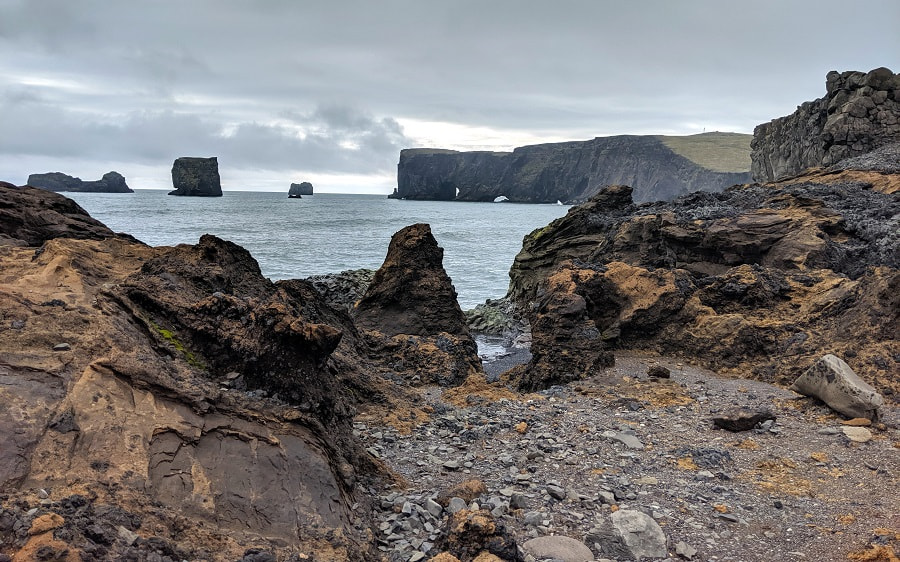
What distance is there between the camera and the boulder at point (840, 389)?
337 inches

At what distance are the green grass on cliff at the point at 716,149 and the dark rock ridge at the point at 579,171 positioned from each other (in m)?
2.36

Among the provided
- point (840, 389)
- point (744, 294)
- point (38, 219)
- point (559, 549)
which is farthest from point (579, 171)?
point (559, 549)

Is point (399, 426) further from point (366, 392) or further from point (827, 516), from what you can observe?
point (827, 516)

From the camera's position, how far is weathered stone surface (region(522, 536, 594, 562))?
201 inches

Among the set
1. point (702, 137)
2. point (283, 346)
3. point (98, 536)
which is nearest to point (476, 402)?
point (283, 346)

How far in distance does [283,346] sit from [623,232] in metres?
15.1

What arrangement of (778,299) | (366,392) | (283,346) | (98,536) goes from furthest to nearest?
(778,299) → (366,392) → (283,346) → (98,536)

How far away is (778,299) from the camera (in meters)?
13.5

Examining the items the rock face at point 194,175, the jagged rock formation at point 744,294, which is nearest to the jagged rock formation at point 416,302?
the jagged rock formation at point 744,294

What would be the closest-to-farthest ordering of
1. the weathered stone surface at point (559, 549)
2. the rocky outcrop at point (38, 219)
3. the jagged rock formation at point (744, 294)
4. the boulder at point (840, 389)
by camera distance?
the weathered stone surface at point (559, 549), the boulder at point (840, 389), the rocky outcrop at point (38, 219), the jagged rock formation at point (744, 294)

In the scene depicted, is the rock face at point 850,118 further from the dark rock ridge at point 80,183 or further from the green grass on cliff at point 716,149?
the dark rock ridge at point 80,183

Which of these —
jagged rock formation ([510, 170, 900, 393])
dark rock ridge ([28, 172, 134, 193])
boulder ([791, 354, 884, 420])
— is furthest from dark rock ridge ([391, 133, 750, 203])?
boulder ([791, 354, 884, 420])

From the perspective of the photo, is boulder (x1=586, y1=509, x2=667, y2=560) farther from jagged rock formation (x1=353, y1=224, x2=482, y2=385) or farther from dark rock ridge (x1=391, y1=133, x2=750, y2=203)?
dark rock ridge (x1=391, y1=133, x2=750, y2=203)

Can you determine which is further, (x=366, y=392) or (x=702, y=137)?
(x=702, y=137)
